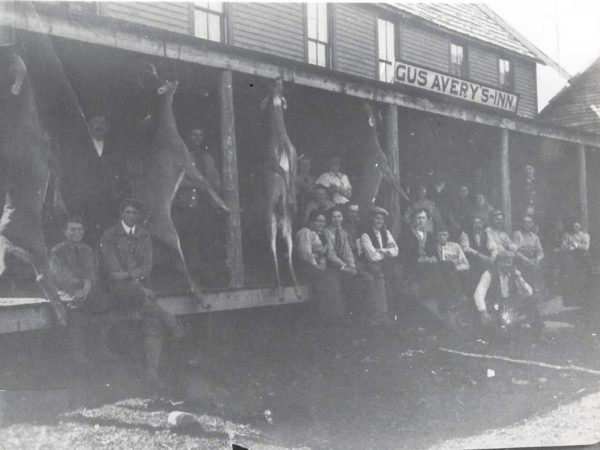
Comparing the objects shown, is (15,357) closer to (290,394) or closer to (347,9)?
(290,394)

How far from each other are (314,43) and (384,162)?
16.5 ft

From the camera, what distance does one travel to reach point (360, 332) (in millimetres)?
7828

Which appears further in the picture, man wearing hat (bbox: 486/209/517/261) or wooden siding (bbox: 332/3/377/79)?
wooden siding (bbox: 332/3/377/79)

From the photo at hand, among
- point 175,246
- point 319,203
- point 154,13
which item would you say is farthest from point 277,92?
point 154,13

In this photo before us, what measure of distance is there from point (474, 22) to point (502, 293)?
10.2 meters

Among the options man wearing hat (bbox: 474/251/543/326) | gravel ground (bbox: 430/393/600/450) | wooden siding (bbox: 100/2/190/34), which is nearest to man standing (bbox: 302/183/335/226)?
man wearing hat (bbox: 474/251/543/326)

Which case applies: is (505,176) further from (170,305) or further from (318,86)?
(170,305)

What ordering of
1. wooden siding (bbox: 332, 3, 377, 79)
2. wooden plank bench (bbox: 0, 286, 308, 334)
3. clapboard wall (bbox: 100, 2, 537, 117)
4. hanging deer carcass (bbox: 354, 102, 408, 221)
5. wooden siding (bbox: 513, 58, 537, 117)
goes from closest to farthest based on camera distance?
wooden plank bench (bbox: 0, 286, 308, 334), hanging deer carcass (bbox: 354, 102, 408, 221), clapboard wall (bbox: 100, 2, 537, 117), wooden siding (bbox: 332, 3, 377, 79), wooden siding (bbox: 513, 58, 537, 117)

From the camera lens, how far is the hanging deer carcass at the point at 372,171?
9.09m

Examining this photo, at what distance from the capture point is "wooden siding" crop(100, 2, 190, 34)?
9.89m

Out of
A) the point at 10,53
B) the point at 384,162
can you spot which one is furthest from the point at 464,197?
the point at 10,53

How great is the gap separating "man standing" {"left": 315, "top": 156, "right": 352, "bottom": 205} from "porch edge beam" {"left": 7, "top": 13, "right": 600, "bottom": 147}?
3.49 feet

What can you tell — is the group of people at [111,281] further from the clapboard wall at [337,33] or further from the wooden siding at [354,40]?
the wooden siding at [354,40]

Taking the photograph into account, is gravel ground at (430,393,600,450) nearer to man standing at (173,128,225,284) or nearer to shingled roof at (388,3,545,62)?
man standing at (173,128,225,284)
